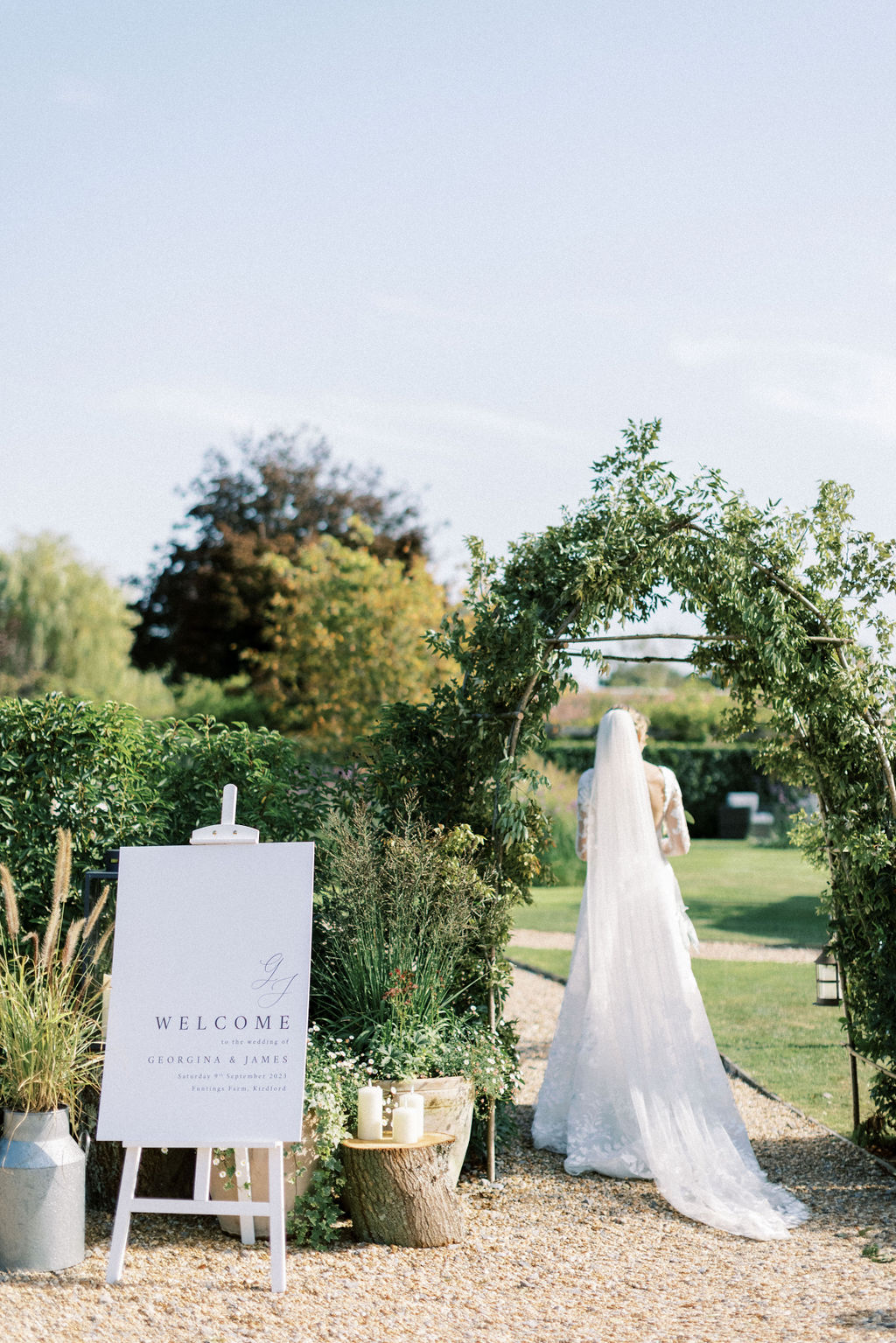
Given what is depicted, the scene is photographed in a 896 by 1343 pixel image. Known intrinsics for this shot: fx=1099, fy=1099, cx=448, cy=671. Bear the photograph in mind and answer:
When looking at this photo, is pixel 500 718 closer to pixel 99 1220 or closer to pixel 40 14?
pixel 99 1220

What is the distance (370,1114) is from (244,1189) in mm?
484

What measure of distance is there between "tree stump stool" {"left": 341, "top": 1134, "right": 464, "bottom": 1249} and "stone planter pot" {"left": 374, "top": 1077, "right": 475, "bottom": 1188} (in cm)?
27

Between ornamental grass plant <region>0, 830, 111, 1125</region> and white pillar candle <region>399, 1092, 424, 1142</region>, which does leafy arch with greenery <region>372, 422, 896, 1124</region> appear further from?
ornamental grass plant <region>0, 830, 111, 1125</region>

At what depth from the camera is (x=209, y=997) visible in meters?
3.64

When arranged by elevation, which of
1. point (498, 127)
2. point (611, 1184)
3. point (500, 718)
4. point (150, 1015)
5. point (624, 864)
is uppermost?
point (498, 127)

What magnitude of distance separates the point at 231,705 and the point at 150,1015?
58.0 ft

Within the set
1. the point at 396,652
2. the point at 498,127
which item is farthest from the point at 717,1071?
the point at 396,652

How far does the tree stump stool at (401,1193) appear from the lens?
12.3ft

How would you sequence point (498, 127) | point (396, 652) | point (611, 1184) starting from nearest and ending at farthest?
point (611, 1184) < point (498, 127) < point (396, 652)

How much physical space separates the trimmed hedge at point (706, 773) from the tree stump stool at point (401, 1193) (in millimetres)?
19584

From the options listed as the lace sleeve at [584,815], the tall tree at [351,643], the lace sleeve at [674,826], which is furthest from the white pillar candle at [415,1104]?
the tall tree at [351,643]

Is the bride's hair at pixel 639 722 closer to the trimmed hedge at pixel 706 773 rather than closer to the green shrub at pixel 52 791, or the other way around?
the green shrub at pixel 52 791

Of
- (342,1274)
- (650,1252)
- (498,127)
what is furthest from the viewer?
(498,127)

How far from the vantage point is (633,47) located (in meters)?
4.97
